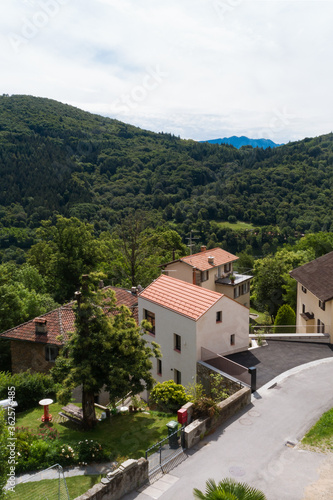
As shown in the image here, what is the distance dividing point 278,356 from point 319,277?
948 cm

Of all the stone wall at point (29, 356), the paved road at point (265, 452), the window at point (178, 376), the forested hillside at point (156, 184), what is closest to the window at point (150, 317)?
the window at point (178, 376)

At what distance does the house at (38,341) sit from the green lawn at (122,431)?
7.33m

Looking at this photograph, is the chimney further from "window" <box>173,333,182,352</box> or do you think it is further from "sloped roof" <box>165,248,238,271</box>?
"sloped roof" <box>165,248,238,271</box>

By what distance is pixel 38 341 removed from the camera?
2631 cm

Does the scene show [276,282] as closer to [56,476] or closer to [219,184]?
[56,476]

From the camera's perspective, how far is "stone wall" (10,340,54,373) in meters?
27.1

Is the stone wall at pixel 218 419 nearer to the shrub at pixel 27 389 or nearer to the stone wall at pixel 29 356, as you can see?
the shrub at pixel 27 389

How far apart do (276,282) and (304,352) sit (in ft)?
88.7

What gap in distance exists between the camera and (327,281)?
27016mm

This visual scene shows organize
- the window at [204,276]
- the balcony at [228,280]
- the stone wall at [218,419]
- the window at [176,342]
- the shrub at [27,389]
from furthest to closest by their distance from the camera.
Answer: the balcony at [228,280] → the window at [204,276] → the window at [176,342] → the shrub at [27,389] → the stone wall at [218,419]

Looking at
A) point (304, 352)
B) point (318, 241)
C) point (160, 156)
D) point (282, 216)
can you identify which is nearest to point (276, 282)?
point (318, 241)

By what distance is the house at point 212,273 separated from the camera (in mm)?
38531

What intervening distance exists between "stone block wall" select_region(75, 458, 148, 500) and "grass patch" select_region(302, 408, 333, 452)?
5.92 meters

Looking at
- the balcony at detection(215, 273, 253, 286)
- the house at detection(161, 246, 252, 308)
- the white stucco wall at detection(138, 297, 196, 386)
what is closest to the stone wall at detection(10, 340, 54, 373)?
the white stucco wall at detection(138, 297, 196, 386)
